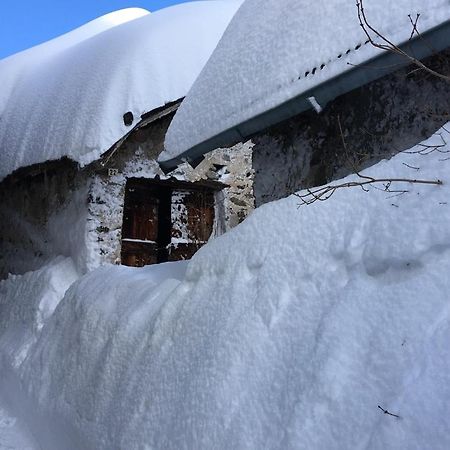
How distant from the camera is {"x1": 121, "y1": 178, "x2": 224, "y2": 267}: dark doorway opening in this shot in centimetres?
558

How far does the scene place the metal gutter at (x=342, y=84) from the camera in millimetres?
1805

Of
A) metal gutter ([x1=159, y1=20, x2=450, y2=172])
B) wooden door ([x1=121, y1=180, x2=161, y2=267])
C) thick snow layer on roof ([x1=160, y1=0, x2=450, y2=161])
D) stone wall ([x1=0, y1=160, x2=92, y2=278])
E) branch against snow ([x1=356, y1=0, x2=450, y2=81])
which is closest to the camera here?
branch against snow ([x1=356, y1=0, x2=450, y2=81])

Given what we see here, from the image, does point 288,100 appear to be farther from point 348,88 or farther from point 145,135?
point 145,135

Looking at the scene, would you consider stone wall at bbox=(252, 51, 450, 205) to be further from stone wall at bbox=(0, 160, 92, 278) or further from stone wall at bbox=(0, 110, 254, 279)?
stone wall at bbox=(0, 160, 92, 278)

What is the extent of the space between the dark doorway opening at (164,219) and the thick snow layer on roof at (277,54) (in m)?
2.67

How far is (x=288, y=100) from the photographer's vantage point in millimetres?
2227

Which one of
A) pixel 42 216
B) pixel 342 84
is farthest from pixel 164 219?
pixel 342 84

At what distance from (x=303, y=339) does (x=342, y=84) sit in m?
1.26

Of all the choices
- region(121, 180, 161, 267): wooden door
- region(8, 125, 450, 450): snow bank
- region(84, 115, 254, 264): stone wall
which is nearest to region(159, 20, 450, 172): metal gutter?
region(8, 125, 450, 450): snow bank

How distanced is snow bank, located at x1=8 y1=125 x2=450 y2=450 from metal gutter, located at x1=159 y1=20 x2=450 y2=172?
0.50m

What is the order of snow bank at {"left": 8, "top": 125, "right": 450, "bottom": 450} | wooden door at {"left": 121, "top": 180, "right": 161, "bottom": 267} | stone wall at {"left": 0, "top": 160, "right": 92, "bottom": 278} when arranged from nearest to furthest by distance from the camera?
1. snow bank at {"left": 8, "top": 125, "right": 450, "bottom": 450}
2. stone wall at {"left": 0, "top": 160, "right": 92, "bottom": 278}
3. wooden door at {"left": 121, "top": 180, "right": 161, "bottom": 267}

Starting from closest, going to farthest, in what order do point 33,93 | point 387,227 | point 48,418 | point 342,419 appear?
1. point 342,419
2. point 387,227
3. point 48,418
4. point 33,93

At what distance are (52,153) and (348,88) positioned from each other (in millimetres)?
3856

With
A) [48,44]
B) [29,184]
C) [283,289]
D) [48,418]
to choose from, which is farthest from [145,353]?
[48,44]
